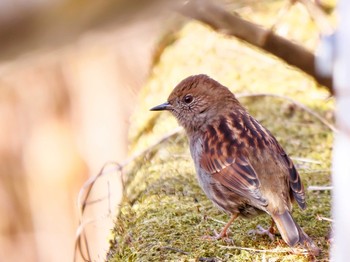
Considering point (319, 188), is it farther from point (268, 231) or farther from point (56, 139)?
point (56, 139)

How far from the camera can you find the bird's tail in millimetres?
3240

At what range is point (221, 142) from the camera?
3.93m

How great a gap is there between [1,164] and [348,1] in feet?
27.7

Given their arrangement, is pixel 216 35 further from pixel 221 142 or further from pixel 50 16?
pixel 50 16

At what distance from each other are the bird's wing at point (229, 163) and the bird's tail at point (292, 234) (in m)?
0.14

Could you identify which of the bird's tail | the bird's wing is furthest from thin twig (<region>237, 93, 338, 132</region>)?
the bird's tail

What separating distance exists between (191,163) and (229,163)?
4.15 feet

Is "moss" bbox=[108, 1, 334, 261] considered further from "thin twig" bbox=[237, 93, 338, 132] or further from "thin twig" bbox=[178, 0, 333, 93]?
"thin twig" bbox=[178, 0, 333, 93]

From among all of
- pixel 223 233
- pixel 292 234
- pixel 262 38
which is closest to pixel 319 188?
pixel 223 233

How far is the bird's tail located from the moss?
6 centimetres

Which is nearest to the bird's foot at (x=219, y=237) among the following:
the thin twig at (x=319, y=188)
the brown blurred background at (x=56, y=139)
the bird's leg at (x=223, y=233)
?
the bird's leg at (x=223, y=233)

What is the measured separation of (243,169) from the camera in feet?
12.0

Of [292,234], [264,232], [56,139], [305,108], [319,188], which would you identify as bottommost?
[56,139]

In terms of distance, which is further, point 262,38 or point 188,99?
point 262,38
